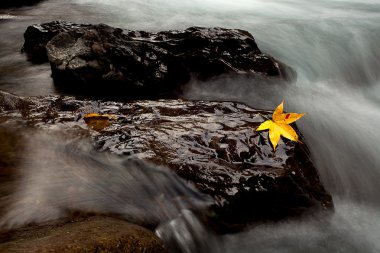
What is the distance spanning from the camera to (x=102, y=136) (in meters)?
3.02

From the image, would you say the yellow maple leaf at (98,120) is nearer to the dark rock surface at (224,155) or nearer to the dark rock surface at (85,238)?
the dark rock surface at (224,155)

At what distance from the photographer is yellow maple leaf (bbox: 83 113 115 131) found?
3.21m

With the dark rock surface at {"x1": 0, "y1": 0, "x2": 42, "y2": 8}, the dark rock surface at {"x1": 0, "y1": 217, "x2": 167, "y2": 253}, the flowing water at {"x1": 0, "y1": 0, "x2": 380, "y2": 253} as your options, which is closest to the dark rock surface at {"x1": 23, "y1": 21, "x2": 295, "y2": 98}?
the flowing water at {"x1": 0, "y1": 0, "x2": 380, "y2": 253}

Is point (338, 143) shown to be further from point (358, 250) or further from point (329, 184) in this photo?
point (358, 250)

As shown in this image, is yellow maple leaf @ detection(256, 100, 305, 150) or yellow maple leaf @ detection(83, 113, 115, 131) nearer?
yellow maple leaf @ detection(256, 100, 305, 150)

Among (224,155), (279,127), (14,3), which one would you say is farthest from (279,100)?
(14,3)

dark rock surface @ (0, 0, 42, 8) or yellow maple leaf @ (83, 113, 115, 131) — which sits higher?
yellow maple leaf @ (83, 113, 115, 131)

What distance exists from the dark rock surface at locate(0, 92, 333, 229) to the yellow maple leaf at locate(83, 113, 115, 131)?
0.15 ft

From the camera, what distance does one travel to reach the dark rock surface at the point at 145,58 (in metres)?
4.36

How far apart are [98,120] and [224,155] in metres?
1.31

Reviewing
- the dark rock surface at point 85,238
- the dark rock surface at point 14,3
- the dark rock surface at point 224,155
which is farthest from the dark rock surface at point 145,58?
the dark rock surface at point 14,3

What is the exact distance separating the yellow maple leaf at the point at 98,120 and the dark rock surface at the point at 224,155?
0.05 m

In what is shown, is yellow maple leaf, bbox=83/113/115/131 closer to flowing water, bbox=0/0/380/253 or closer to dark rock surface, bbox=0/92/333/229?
dark rock surface, bbox=0/92/333/229

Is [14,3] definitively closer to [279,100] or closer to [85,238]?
[279,100]
